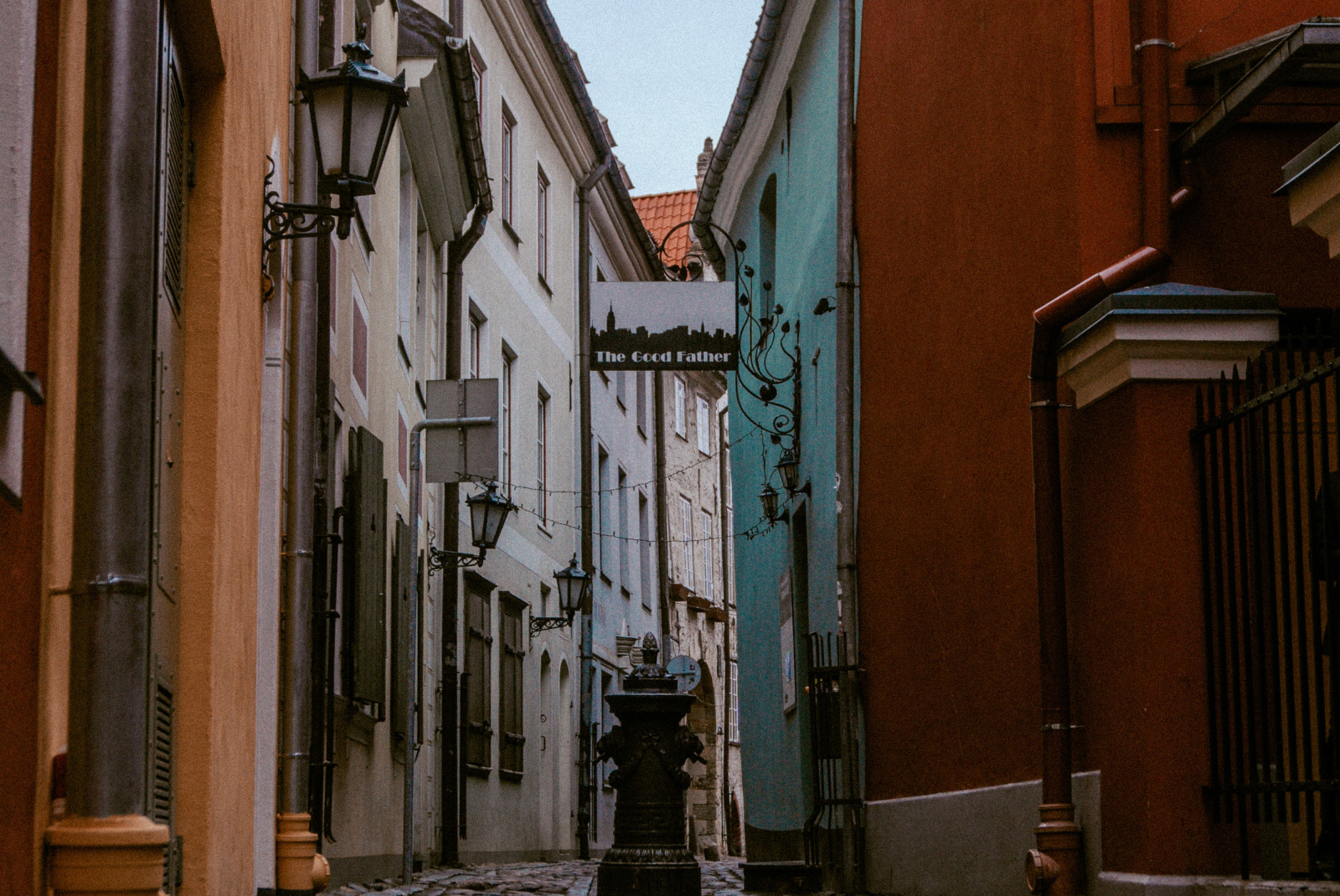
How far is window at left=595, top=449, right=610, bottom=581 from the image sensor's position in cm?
2430

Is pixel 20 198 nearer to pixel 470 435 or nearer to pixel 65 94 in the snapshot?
pixel 65 94

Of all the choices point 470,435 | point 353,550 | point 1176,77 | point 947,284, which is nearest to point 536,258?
point 470,435

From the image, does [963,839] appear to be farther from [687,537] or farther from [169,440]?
[687,537]

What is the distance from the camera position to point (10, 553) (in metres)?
3.18

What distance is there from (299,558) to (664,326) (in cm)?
495

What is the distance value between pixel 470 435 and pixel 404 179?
3610 millimetres

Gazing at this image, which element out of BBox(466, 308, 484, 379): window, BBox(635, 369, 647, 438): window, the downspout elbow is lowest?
BBox(466, 308, 484, 379): window

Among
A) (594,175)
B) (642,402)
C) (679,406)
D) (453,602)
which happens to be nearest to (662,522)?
(642,402)

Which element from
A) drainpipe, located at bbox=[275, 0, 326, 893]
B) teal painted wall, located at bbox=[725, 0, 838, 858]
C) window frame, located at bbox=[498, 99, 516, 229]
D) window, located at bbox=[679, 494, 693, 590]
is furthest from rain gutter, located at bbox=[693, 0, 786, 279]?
window, located at bbox=[679, 494, 693, 590]

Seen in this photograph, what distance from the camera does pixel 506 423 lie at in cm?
1944

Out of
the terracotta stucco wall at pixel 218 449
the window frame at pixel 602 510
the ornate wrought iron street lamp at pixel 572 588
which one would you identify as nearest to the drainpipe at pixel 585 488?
the window frame at pixel 602 510

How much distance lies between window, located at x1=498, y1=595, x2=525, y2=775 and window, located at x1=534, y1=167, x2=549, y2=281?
4.56 meters

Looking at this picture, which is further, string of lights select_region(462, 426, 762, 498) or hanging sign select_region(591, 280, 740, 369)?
string of lights select_region(462, 426, 762, 498)

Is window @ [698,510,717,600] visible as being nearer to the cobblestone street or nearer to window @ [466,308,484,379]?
window @ [466,308,484,379]
